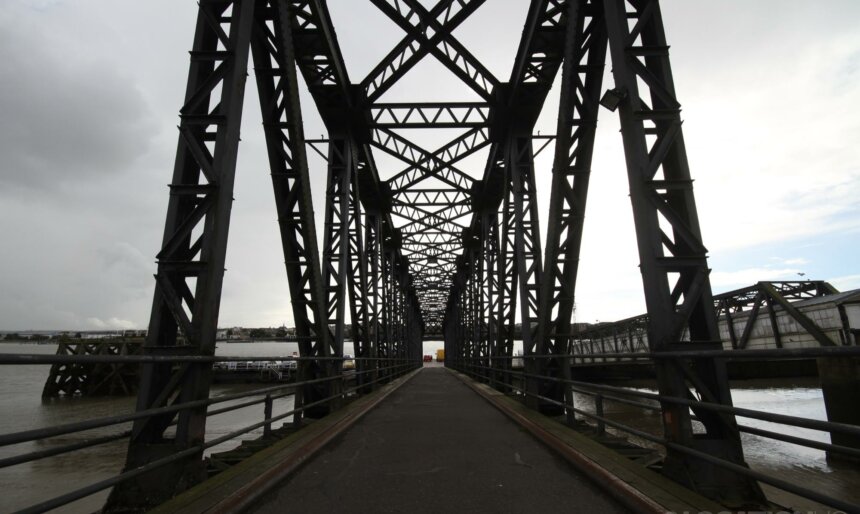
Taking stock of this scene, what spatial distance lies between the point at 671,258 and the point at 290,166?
651 cm

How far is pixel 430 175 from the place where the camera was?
15.9 metres

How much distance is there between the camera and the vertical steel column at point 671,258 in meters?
3.94

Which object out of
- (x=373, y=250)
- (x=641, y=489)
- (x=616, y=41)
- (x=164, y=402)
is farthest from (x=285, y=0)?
(x=373, y=250)

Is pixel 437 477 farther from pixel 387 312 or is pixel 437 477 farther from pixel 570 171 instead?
pixel 387 312

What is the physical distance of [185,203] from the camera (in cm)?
502

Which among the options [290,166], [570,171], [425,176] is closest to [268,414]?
[290,166]

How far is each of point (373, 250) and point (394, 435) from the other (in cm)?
1315

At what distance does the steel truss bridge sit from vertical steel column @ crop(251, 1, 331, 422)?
33mm

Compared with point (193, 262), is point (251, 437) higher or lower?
lower

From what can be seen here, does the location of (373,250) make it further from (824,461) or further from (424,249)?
(824,461)

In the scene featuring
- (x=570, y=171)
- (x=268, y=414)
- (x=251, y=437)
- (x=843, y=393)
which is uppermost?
(x=570, y=171)

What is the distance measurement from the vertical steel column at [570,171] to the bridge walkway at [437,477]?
217 centimetres

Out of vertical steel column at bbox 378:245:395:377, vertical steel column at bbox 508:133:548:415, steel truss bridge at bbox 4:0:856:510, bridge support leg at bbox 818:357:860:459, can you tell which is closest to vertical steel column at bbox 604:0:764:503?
steel truss bridge at bbox 4:0:856:510

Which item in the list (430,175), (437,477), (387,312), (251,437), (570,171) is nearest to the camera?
(437,477)
